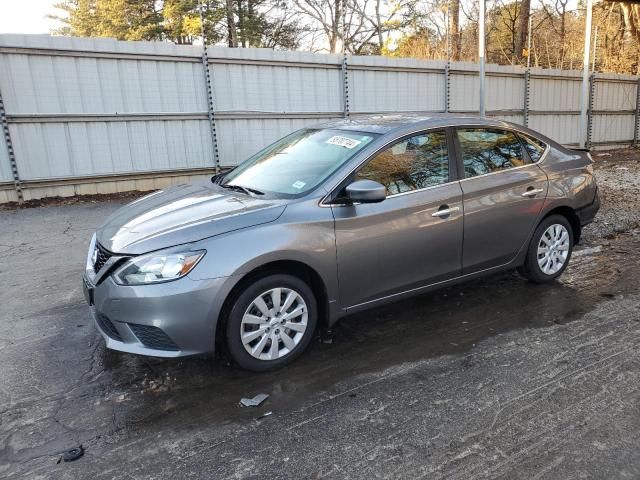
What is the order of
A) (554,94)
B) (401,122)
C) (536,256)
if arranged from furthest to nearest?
(554,94) → (536,256) → (401,122)

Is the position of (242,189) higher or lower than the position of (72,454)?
higher

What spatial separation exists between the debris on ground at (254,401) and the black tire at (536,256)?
2.91 metres

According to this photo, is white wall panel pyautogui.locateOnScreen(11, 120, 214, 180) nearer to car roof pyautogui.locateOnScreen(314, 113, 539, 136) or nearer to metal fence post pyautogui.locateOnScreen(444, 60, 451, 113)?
car roof pyautogui.locateOnScreen(314, 113, 539, 136)

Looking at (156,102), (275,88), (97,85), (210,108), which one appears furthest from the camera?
(275,88)

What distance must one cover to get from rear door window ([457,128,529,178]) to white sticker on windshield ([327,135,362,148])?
3.13 ft

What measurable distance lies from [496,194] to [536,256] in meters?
0.89

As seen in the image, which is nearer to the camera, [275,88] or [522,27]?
[275,88]

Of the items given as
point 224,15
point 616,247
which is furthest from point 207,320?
point 224,15

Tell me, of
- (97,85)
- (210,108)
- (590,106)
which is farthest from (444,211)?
(590,106)

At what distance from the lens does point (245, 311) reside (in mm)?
3211

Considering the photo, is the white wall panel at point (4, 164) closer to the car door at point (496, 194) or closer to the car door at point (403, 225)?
the car door at point (403, 225)

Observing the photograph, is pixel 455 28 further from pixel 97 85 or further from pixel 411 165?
pixel 411 165

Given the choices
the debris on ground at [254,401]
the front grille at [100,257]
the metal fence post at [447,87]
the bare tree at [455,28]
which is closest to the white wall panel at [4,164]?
the front grille at [100,257]

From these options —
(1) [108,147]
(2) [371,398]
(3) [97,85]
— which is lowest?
(2) [371,398]
